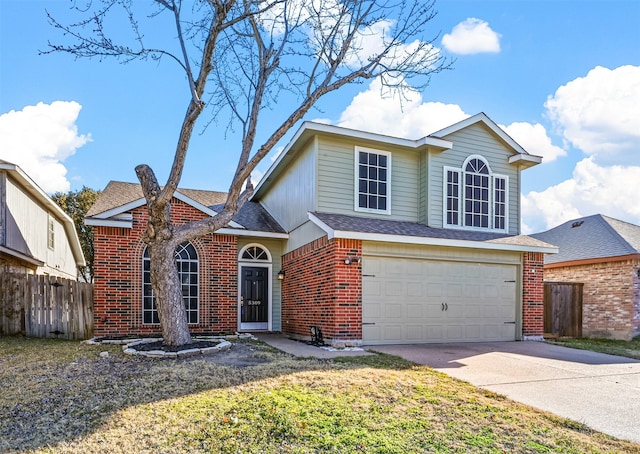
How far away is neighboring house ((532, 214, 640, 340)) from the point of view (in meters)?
13.1

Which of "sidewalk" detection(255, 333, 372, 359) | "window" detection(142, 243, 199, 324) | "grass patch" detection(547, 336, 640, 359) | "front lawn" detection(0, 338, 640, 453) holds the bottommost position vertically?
"grass patch" detection(547, 336, 640, 359)

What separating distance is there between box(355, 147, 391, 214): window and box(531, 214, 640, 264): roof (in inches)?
302

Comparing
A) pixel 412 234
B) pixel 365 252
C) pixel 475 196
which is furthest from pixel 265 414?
pixel 475 196

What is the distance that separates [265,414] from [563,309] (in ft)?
39.8

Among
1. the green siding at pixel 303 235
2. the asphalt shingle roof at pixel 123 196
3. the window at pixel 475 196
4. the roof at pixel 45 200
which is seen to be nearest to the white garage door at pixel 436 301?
the green siding at pixel 303 235

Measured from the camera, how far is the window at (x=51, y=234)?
17.1 metres

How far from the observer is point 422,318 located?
10461 mm

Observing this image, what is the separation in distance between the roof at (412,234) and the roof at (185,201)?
3.06 metres

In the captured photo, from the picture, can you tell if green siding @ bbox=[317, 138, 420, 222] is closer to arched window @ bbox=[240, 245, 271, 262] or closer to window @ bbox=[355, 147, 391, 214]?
window @ bbox=[355, 147, 391, 214]

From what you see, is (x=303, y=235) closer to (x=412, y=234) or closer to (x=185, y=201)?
(x=412, y=234)

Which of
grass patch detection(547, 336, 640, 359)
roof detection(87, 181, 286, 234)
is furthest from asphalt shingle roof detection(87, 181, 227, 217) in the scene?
grass patch detection(547, 336, 640, 359)

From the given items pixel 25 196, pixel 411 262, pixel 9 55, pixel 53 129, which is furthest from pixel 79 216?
pixel 411 262

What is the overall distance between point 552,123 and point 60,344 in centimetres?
1453

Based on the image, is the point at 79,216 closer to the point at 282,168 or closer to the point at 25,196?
the point at 25,196
